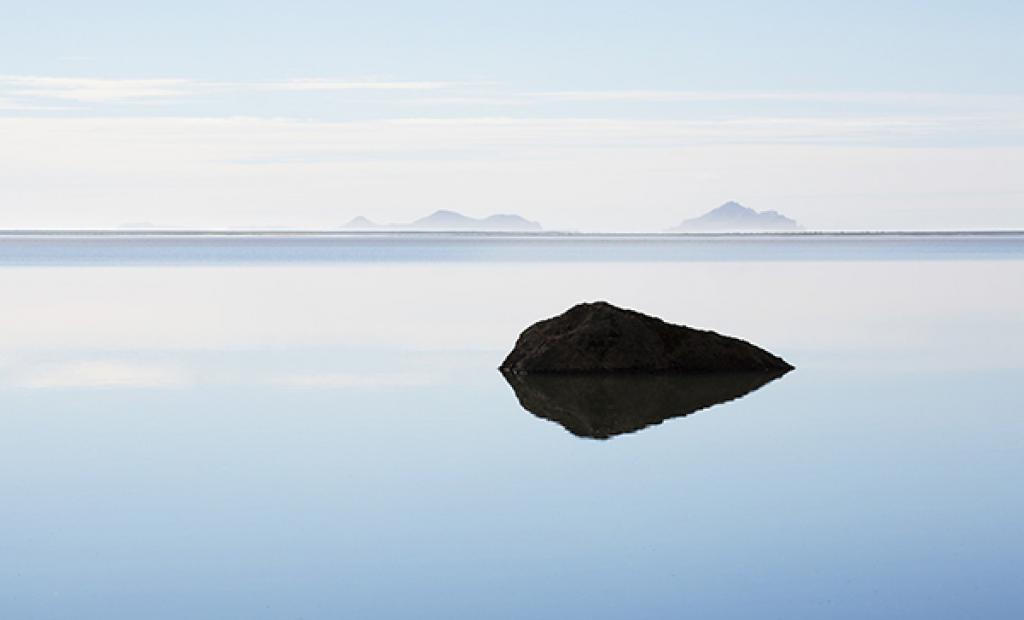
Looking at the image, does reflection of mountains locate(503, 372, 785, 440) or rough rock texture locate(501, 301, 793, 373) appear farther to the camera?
rough rock texture locate(501, 301, 793, 373)

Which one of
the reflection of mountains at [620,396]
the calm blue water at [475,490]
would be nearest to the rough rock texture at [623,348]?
the reflection of mountains at [620,396]

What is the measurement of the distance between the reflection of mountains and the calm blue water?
0.31 m

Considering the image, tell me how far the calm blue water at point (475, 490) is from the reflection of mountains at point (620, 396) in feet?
1.00

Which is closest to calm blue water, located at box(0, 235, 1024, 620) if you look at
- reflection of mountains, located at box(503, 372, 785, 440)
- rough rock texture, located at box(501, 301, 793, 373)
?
reflection of mountains, located at box(503, 372, 785, 440)

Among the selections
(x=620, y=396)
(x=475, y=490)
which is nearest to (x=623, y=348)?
(x=620, y=396)

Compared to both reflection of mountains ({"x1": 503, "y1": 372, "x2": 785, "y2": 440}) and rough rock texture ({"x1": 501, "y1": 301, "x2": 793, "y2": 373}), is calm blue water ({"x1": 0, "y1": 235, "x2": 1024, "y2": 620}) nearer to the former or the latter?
reflection of mountains ({"x1": 503, "y1": 372, "x2": 785, "y2": 440})

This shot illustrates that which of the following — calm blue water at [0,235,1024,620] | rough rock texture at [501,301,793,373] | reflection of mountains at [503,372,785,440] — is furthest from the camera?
rough rock texture at [501,301,793,373]

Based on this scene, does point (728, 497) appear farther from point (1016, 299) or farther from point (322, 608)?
point (1016, 299)

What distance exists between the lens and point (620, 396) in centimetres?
1639

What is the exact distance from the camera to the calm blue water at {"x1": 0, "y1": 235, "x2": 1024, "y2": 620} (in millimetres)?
8023

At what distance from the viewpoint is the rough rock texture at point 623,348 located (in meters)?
18.7

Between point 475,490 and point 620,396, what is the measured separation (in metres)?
5.63

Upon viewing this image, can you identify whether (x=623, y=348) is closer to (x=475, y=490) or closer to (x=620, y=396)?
(x=620, y=396)

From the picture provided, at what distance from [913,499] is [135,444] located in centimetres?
710
